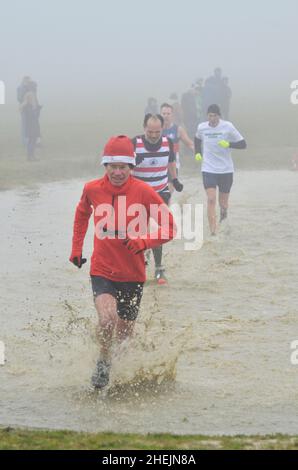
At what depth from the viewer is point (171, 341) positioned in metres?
9.37

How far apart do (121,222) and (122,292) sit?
56cm

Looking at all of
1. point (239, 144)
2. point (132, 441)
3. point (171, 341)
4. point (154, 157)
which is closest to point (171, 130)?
point (239, 144)

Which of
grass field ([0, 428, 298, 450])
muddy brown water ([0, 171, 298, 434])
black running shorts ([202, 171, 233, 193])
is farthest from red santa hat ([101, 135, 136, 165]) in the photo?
black running shorts ([202, 171, 233, 193])

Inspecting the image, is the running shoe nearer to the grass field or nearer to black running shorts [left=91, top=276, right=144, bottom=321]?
black running shorts [left=91, top=276, right=144, bottom=321]

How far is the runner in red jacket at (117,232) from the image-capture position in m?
8.09

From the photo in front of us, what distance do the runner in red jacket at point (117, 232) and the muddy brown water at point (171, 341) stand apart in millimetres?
331

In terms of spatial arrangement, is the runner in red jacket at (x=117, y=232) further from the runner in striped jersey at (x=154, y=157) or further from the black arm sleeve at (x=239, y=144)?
the black arm sleeve at (x=239, y=144)

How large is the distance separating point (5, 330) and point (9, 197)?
34.5ft

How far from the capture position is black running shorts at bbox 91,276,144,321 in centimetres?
821

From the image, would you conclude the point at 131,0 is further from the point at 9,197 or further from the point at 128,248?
the point at 128,248

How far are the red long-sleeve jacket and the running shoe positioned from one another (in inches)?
24.9

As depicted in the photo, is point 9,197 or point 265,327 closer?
point 265,327

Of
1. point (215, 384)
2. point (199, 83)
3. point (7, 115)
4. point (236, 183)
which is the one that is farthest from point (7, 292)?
point (7, 115)

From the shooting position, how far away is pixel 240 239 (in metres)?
15.6
